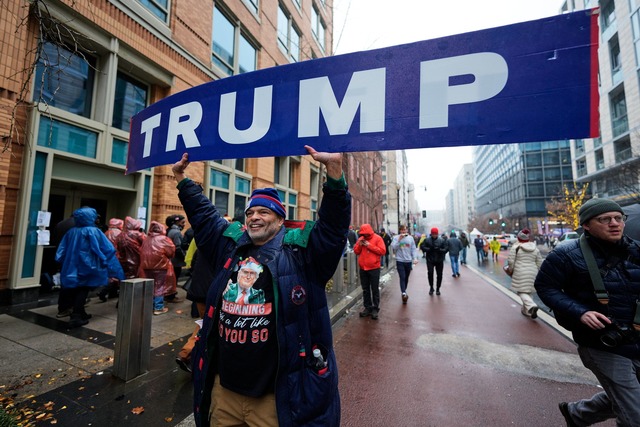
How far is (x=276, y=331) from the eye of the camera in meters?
1.56

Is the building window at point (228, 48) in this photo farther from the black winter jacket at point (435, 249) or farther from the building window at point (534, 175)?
the building window at point (534, 175)

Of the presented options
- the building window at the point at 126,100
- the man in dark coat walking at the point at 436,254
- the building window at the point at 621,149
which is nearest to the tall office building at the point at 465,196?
the building window at the point at 621,149

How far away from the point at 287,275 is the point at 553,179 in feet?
276

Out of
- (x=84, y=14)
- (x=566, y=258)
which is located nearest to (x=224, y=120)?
(x=566, y=258)

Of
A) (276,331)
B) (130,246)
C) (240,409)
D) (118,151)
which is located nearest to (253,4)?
(118,151)

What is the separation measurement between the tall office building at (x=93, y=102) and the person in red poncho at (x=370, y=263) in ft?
9.16

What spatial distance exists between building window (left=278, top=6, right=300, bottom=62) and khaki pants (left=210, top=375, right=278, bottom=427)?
53.1ft

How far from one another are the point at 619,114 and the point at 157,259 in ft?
146

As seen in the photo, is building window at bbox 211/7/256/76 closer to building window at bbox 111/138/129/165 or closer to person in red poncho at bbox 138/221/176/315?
building window at bbox 111/138/129/165

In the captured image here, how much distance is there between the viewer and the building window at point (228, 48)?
10609mm

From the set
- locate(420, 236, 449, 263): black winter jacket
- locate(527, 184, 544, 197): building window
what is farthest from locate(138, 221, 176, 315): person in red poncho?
locate(527, 184, 544, 197): building window

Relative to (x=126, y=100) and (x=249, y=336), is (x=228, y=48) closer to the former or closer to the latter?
(x=126, y=100)

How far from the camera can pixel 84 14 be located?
6344mm

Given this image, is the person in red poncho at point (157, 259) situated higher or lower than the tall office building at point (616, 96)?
lower
